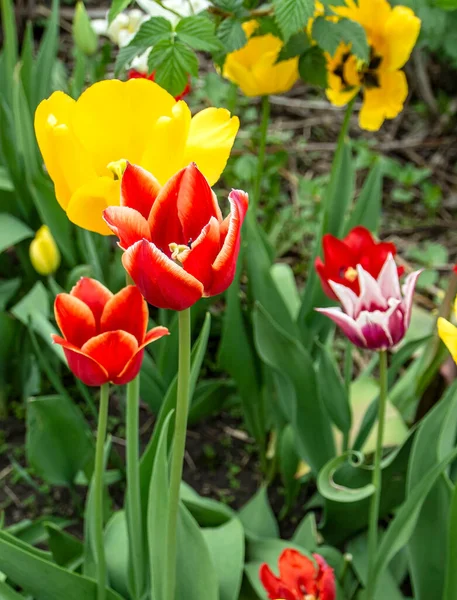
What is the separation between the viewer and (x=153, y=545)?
787 mm

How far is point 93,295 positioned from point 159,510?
0.23m

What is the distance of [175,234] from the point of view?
58 centimetres

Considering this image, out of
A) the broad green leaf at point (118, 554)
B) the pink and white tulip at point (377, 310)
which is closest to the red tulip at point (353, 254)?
the pink and white tulip at point (377, 310)

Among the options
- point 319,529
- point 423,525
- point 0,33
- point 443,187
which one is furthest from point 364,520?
point 0,33

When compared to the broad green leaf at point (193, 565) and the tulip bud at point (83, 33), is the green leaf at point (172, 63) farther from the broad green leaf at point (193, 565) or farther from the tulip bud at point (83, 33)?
the tulip bud at point (83, 33)

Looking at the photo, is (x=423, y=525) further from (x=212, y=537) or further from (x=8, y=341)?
(x=8, y=341)

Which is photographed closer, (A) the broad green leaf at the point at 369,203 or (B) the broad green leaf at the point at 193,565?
(B) the broad green leaf at the point at 193,565

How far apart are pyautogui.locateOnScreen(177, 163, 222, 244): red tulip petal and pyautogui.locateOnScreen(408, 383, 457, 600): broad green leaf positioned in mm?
515

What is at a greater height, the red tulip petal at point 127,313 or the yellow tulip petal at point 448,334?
the yellow tulip petal at point 448,334

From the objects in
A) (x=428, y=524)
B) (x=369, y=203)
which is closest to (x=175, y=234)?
(x=428, y=524)

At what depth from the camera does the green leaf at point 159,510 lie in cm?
75

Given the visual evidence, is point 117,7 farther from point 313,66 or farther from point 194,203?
point 194,203

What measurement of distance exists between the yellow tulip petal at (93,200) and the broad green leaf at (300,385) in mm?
485

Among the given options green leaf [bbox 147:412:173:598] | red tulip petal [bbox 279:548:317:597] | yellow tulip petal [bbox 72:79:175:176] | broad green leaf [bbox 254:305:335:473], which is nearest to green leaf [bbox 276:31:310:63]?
broad green leaf [bbox 254:305:335:473]
